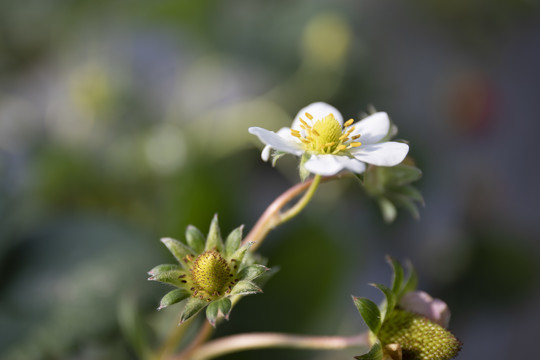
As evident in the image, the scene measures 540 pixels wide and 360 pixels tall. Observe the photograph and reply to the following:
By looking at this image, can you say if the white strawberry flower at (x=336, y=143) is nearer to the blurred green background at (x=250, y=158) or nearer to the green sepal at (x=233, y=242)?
the green sepal at (x=233, y=242)

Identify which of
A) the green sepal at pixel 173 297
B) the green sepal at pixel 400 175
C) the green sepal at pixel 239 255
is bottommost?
the green sepal at pixel 173 297

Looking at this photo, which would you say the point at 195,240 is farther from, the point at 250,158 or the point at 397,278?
the point at 250,158

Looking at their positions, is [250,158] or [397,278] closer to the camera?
[397,278]

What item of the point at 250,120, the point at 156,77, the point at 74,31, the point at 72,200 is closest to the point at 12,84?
the point at 74,31

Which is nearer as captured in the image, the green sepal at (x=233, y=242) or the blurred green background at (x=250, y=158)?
the green sepal at (x=233, y=242)

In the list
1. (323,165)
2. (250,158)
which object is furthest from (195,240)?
(250,158)

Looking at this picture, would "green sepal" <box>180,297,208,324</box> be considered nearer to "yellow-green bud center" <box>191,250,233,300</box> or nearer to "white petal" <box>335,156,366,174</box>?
"yellow-green bud center" <box>191,250,233,300</box>

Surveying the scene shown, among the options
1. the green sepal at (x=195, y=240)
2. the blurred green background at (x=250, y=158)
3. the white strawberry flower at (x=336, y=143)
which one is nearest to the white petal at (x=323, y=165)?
the white strawberry flower at (x=336, y=143)
